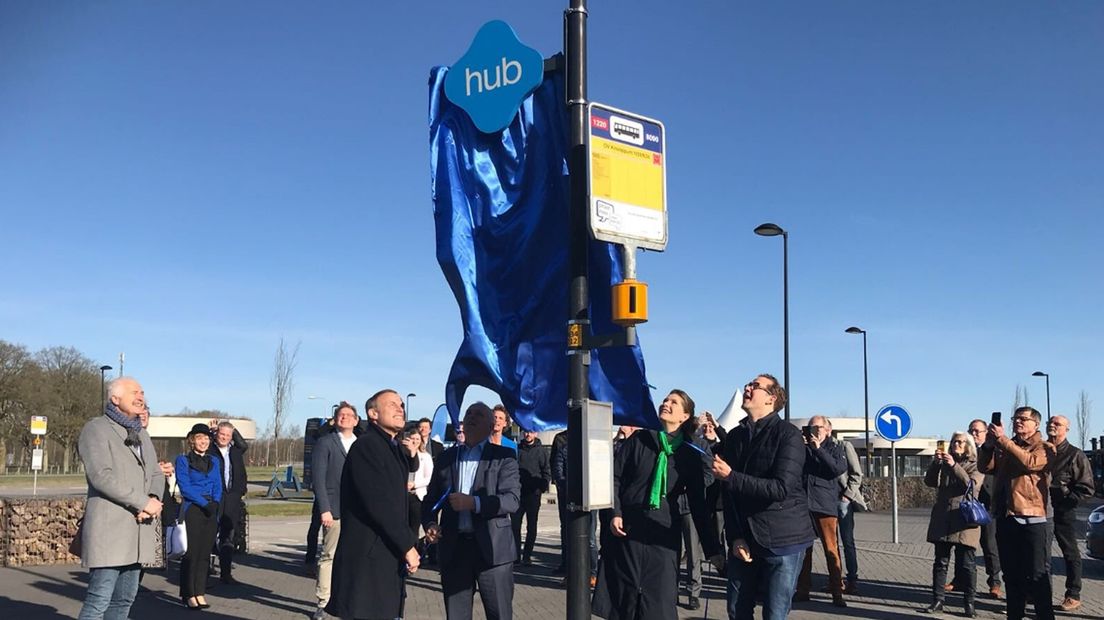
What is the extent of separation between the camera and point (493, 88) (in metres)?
8.82

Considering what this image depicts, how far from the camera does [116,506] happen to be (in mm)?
6719

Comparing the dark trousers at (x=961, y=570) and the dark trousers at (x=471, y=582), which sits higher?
the dark trousers at (x=471, y=582)

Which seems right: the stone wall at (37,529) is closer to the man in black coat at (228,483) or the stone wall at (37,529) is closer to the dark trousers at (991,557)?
the man in black coat at (228,483)

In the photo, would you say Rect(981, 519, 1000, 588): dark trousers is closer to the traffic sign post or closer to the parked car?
the parked car

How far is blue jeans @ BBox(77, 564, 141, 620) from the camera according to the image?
665cm

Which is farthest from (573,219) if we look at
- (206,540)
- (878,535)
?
(878,535)

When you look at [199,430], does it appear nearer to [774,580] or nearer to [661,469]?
[661,469]

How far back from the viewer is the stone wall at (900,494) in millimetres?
30389

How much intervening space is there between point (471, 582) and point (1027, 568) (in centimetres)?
464

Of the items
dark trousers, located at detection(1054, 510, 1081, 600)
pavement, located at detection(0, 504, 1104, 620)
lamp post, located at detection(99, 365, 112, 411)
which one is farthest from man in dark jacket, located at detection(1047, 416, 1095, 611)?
lamp post, located at detection(99, 365, 112, 411)

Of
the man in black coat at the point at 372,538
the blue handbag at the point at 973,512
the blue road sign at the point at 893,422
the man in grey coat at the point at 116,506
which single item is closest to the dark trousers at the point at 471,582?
the man in black coat at the point at 372,538

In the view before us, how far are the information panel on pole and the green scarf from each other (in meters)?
1.27

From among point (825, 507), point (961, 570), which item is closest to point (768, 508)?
point (825, 507)

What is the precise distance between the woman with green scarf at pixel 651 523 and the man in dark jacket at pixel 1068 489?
4381 millimetres
